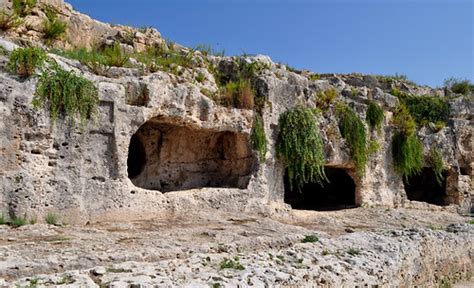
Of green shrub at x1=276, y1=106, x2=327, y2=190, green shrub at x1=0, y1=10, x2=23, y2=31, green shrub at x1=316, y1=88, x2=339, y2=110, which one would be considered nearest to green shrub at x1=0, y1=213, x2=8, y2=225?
green shrub at x1=0, y1=10, x2=23, y2=31

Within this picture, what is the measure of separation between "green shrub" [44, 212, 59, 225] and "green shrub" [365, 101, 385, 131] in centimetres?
1040

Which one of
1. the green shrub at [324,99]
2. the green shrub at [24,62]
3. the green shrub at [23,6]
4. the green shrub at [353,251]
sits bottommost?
the green shrub at [353,251]

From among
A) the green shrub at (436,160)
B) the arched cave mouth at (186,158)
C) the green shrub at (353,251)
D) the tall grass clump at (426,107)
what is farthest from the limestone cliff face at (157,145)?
the green shrub at (353,251)

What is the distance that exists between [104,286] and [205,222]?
17.5 ft

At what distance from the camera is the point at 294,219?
1220 centimetres

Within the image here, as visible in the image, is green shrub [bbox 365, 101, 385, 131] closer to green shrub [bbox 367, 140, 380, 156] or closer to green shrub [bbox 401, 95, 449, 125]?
green shrub [bbox 367, 140, 380, 156]

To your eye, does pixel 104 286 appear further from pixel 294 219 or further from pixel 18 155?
pixel 294 219

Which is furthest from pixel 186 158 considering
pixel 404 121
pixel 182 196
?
pixel 404 121

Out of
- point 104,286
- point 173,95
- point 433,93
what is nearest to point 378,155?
point 433,93

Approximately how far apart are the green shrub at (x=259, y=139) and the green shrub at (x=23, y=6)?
19.8 ft

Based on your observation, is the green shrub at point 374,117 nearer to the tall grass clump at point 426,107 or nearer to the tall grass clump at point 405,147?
the tall grass clump at point 405,147

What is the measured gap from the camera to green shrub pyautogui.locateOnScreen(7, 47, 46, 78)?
8414mm

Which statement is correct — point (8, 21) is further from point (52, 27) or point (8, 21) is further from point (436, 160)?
point (436, 160)

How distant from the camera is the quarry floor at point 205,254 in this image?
506cm
